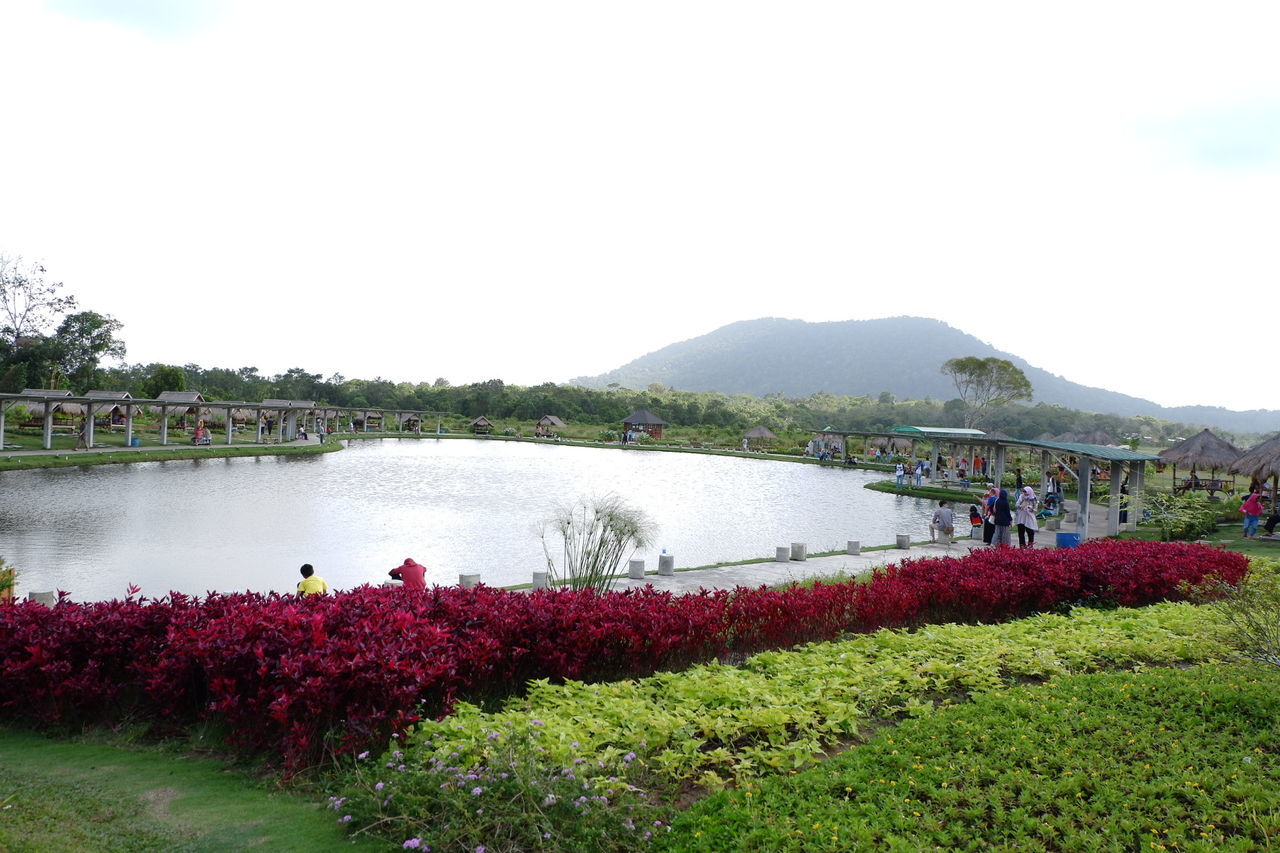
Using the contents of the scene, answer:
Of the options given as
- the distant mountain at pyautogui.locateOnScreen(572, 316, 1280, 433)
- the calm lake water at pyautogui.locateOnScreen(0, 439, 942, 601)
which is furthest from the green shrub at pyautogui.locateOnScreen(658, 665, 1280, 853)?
the distant mountain at pyautogui.locateOnScreen(572, 316, 1280, 433)

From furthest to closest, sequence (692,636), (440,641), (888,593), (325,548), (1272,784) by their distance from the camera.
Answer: (325,548) → (888,593) → (692,636) → (440,641) → (1272,784)

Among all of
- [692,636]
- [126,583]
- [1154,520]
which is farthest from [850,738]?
[1154,520]

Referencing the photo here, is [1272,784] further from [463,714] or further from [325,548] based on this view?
[325,548]

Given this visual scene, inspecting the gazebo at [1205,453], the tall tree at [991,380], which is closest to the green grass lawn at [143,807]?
the gazebo at [1205,453]

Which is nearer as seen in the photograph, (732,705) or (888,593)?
(732,705)

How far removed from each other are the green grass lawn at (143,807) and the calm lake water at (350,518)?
5518 mm

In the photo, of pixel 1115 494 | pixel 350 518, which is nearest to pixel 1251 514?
pixel 1115 494

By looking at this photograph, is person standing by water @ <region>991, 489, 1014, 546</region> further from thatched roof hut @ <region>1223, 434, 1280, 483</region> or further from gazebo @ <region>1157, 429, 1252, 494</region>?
gazebo @ <region>1157, 429, 1252, 494</region>

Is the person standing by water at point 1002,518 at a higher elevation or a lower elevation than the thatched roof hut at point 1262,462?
lower

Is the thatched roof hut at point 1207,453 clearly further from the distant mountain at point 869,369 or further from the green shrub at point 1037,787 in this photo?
the distant mountain at point 869,369

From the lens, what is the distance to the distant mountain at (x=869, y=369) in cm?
14462

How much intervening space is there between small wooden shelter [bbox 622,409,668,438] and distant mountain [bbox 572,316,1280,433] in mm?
97199

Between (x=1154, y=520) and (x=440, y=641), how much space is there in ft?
51.2

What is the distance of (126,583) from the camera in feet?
28.4
